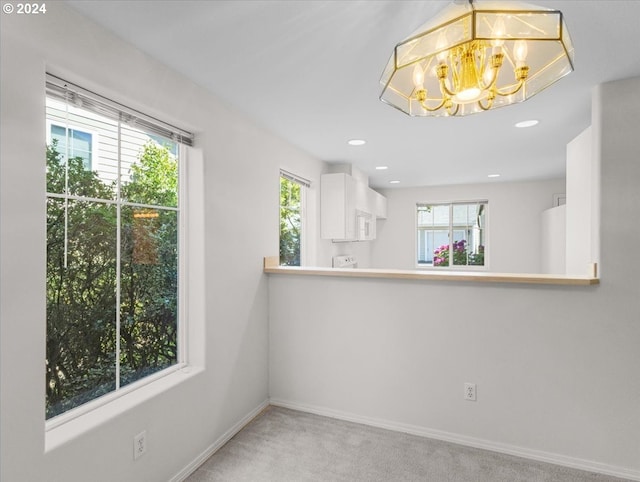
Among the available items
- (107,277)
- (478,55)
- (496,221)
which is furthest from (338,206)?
(496,221)

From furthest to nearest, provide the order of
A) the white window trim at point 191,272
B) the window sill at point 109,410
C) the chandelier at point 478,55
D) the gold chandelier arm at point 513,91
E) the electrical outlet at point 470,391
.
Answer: the electrical outlet at point 470,391
the white window trim at point 191,272
the window sill at point 109,410
the gold chandelier arm at point 513,91
the chandelier at point 478,55

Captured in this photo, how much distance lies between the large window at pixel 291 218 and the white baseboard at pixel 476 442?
52.6 inches

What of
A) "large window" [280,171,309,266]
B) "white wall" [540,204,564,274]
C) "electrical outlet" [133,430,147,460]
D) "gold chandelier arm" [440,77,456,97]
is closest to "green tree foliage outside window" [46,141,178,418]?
"electrical outlet" [133,430,147,460]

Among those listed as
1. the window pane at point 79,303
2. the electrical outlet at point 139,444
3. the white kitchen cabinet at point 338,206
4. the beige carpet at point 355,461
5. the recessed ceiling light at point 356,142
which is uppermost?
the recessed ceiling light at point 356,142

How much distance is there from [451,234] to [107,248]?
5690 mm

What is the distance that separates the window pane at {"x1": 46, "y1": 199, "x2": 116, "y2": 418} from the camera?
1512 mm

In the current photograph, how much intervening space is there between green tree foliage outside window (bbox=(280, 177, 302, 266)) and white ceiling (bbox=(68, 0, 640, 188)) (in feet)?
1.73

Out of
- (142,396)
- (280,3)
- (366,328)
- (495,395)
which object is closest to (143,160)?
(280,3)

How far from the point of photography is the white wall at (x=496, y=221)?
566 cm

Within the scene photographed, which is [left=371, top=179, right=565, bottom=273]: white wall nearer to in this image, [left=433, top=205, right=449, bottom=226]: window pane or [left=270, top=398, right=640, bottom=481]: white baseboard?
[left=433, top=205, right=449, bottom=226]: window pane

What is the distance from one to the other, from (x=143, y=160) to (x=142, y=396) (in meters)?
1.26

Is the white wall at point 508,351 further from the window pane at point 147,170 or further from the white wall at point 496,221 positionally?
the white wall at point 496,221

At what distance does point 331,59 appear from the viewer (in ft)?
6.07

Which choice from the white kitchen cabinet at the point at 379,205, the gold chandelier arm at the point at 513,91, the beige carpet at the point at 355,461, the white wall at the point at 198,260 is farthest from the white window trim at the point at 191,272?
the white kitchen cabinet at the point at 379,205
